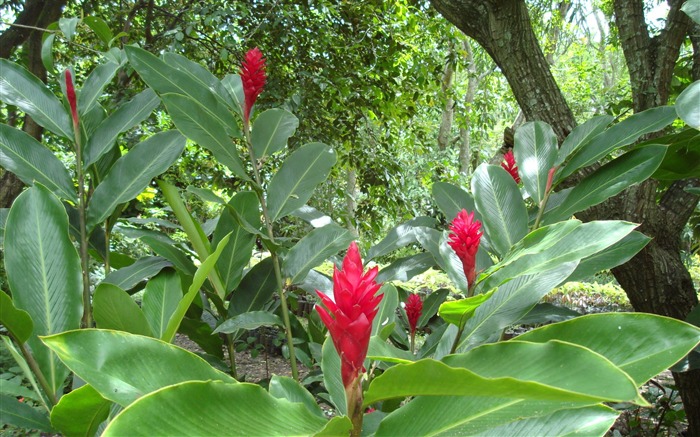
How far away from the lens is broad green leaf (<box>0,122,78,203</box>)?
80 centimetres

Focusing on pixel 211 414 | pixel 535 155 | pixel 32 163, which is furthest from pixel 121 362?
pixel 535 155

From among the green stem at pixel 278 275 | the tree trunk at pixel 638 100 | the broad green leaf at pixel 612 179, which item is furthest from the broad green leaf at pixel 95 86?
the tree trunk at pixel 638 100

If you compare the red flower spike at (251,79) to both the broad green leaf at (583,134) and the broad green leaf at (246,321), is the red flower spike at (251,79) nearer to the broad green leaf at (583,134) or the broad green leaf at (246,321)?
the broad green leaf at (246,321)

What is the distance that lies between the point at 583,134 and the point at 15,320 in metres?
0.81

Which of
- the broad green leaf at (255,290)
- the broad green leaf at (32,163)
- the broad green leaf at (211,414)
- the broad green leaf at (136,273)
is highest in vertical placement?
the broad green leaf at (32,163)

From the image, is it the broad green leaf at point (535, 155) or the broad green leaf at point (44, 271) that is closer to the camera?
the broad green leaf at point (44, 271)

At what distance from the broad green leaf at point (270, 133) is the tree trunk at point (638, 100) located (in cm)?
90

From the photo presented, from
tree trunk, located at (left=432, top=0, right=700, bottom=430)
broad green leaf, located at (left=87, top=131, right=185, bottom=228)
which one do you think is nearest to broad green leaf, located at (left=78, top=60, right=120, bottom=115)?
broad green leaf, located at (left=87, top=131, right=185, bottom=228)

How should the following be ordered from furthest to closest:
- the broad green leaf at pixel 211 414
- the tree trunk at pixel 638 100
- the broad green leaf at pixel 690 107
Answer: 1. the tree trunk at pixel 638 100
2. the broad green leaf at pixel 690 107
3. the broad green leaf at pixel 211 414

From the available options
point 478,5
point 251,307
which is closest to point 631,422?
point 478,5

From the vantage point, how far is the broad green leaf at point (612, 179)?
742mm

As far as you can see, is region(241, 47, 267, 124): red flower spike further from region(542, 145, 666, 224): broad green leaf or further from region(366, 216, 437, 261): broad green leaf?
region(542, 145, 666, 224): broad green leaf

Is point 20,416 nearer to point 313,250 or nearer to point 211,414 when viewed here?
point 211,414

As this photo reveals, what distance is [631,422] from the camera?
84.3 inches
